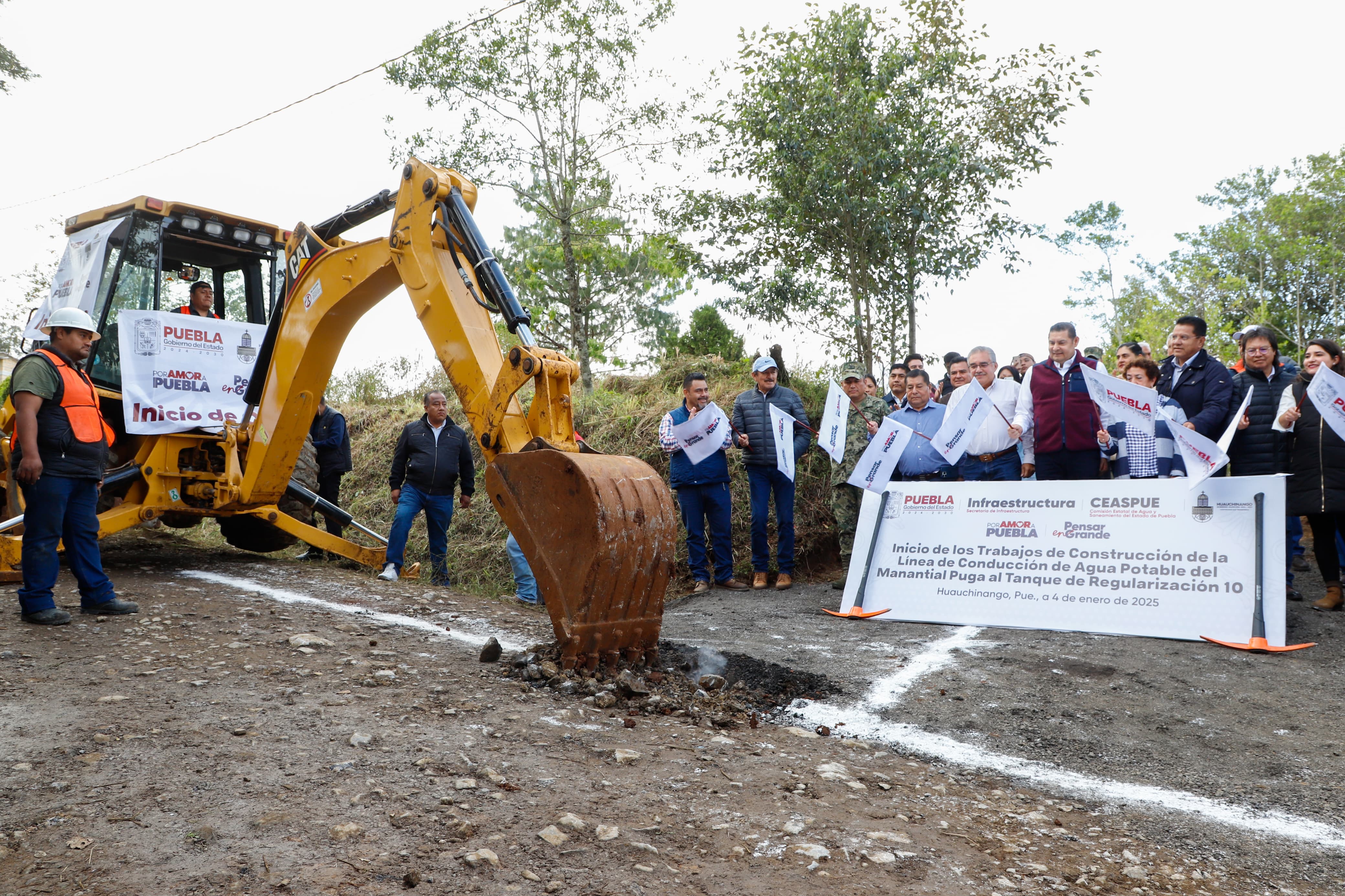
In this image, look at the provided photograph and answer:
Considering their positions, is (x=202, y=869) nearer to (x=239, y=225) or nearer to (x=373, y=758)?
(x=373, y=758)

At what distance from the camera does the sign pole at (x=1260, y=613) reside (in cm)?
536

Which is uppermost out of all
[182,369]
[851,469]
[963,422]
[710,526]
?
[182,369]

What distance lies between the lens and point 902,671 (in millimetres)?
5148

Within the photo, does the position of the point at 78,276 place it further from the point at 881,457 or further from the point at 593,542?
the point at 881,457

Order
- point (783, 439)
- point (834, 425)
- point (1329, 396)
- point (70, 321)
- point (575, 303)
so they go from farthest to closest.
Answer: point (575, 303) < point (783, 439) < point (834, 425) < point (1329, 396) < point (70, 321)

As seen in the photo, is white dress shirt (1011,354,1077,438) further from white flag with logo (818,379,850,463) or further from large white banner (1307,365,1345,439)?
large white banner (1307,365,1345,439)

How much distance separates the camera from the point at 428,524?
339 inches

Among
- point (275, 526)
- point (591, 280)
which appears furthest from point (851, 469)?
point (591, 280)

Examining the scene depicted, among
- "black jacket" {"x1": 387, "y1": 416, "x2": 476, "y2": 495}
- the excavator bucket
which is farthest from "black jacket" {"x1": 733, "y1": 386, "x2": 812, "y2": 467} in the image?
the excavator bucket

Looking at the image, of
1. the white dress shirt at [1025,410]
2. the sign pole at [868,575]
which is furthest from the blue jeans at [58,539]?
the white dress shirt at [1025,410]

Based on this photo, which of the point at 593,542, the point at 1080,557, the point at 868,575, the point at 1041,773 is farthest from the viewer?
the point at 868,575

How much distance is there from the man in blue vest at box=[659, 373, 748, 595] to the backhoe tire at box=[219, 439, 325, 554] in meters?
3.50

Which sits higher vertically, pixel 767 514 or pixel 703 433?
pixel 703 433

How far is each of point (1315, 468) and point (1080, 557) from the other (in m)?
1.66
